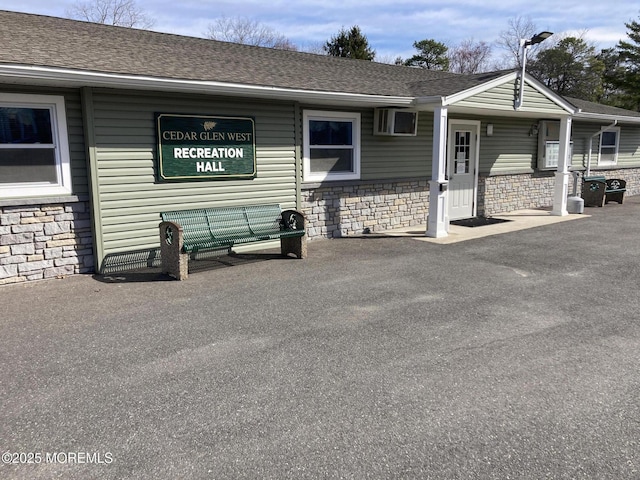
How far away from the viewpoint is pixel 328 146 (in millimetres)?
9219

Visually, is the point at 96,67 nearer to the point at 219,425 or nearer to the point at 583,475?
the point at 219,425

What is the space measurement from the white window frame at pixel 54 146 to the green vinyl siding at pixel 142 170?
38 cm

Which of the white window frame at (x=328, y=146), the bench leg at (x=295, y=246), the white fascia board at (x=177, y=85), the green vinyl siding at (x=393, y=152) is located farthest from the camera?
the green vinyl siding at (x=393, y=152)

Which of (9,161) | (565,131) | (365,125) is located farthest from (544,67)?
(9,161)

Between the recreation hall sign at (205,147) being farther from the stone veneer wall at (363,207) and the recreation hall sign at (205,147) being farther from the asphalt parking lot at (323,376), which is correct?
the asphalt parking lot at (323,376)

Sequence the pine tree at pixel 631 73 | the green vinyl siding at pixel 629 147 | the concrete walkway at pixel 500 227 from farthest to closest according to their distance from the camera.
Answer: the pine tree at pixel 631 73, the green vinyl siding at pixel 629 147, the concrete walkway at pixel 500 227

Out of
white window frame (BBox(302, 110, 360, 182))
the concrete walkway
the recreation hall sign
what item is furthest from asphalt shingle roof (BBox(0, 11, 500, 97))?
the concrete walkway

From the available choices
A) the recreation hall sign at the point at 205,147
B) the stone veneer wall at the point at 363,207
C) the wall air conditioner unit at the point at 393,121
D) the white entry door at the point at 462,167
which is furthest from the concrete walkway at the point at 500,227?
the recreation hall sign at the point at 205,147

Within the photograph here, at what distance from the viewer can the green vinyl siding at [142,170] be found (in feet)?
21.7

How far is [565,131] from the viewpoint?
11.9 meters

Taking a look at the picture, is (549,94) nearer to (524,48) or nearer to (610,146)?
(524,48)

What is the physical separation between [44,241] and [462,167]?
895 centimetres

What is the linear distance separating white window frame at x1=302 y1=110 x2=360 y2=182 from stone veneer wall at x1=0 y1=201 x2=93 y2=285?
3848 millimetres

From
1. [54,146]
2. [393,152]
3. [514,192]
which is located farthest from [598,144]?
[54,146]
